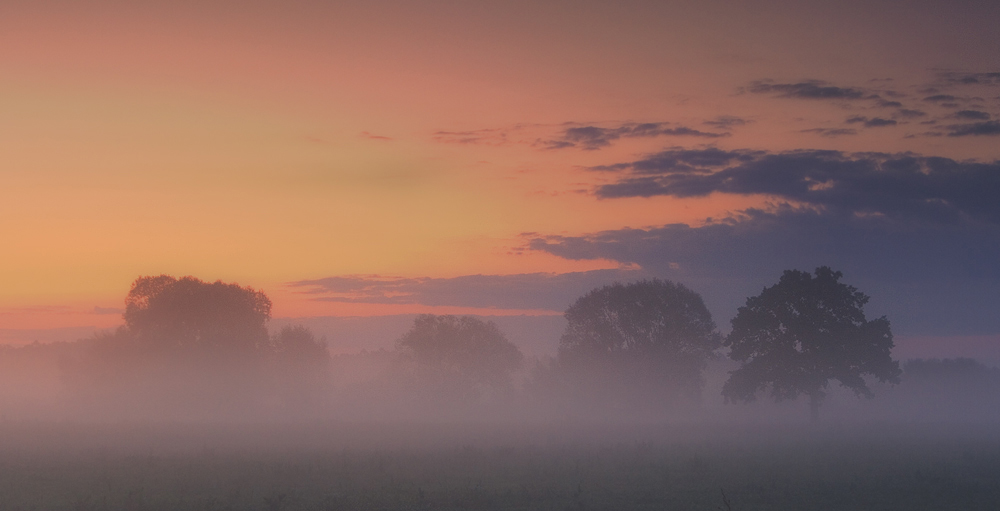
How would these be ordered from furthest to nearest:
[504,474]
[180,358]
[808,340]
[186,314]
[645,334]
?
[186,314], [180,358], [645,334], [808,340], [504,474]

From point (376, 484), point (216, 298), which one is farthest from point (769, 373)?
point (216, 298)

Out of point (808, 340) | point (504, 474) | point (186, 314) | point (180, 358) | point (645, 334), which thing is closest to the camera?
point (504, 474)

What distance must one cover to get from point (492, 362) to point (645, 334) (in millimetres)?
30164

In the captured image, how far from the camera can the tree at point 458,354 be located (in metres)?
98.3

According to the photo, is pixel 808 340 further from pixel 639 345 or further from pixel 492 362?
pixel 492 362

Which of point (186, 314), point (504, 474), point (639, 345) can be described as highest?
point (186, 314)

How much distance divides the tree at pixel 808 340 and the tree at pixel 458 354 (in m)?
44.2

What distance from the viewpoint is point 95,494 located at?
25.0m

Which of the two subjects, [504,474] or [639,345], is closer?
[504,474]

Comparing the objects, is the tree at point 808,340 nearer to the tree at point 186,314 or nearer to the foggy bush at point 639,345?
the foggy bush at point 639,345

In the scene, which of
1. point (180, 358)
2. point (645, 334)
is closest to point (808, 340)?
point (645, 334)

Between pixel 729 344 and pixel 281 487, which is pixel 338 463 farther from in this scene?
pixel 729 344

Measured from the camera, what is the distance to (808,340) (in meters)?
58.4

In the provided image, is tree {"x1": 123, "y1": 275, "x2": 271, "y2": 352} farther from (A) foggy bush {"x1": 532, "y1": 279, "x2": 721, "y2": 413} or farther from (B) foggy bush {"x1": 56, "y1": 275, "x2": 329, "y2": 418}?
(A) foggy bush {"x1": 532, "y1": 279, "x2": 721, "y2": 413}
